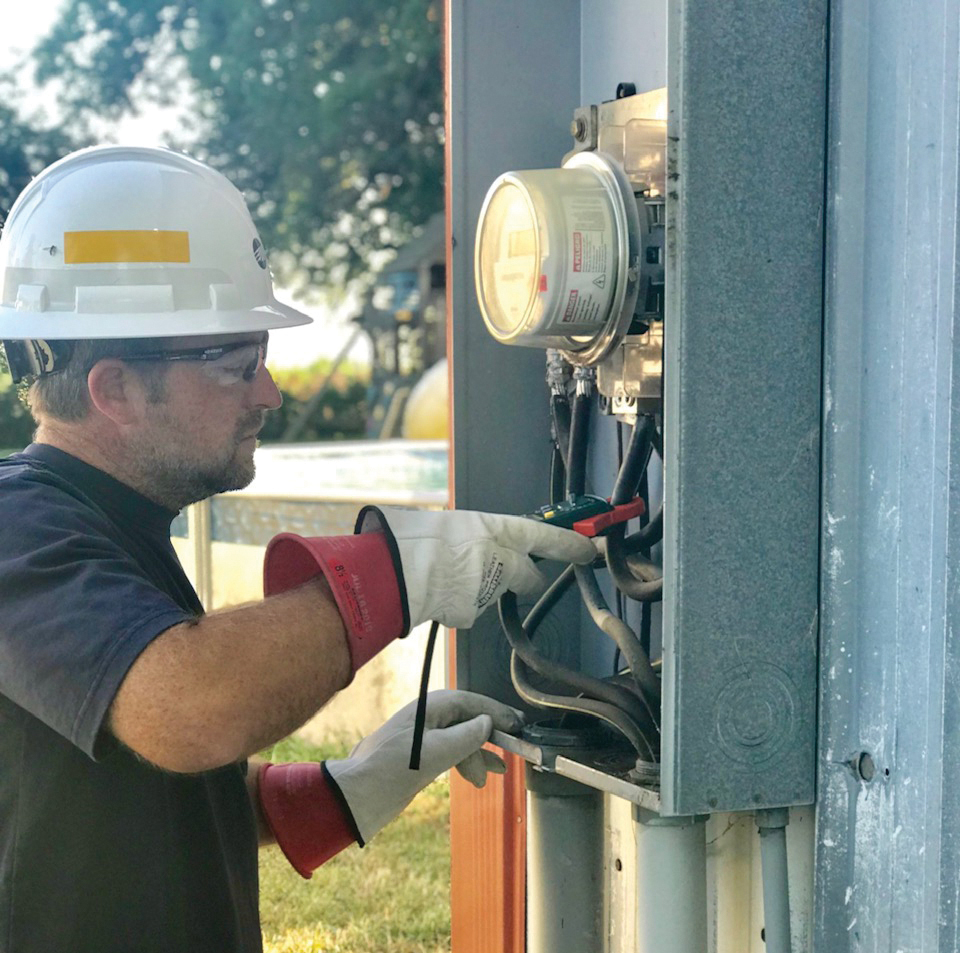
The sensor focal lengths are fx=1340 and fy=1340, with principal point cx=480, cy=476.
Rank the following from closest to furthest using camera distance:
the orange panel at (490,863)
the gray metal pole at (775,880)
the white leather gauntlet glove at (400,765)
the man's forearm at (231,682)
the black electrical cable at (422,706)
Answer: the man's forearm at (231,682)
the gray metal pole at (775,880)
the black electrical cable at (422,706)
the white leather gauntlet glove at (400,765)
the orange panel at (490,863)

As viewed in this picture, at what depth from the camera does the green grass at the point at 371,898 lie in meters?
3.73

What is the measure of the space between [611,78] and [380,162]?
1781 cm

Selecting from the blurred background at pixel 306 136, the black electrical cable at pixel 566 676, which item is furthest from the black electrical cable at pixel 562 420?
the blurred background at pixel 306 136

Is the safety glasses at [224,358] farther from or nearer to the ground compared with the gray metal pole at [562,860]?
farther from the ground

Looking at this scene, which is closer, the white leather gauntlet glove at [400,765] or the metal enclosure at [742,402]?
the metal enclosure at [742,402]

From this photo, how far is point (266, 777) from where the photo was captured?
2104mm

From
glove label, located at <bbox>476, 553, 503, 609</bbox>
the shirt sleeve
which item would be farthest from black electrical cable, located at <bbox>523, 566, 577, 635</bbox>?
the shirt sleeve

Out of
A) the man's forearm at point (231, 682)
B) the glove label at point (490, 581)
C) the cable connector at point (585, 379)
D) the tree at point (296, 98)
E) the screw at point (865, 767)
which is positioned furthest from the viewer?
the tree at point (296, 98)

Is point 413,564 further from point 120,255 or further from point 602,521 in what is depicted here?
point 120,255

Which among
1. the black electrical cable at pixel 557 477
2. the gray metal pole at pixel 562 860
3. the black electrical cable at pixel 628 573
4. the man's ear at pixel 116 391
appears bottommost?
the gray metal pole at pixel 562 860

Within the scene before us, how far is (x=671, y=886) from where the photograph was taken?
5.65 ft

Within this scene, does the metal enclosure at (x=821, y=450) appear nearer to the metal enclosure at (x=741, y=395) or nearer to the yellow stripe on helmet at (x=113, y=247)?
the metal enclosure at (x=741, y=395)

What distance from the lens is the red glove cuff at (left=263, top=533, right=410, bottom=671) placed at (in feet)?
5.21

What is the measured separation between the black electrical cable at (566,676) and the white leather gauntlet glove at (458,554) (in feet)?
0.50
